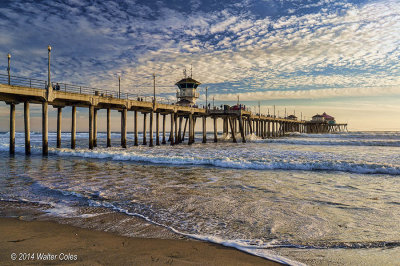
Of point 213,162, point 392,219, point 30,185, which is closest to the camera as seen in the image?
point 392,219

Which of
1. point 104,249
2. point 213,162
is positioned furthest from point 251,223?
point 213,162

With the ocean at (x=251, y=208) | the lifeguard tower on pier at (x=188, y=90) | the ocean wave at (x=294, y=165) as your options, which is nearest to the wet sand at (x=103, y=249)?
the ocean at (x=251, y=208)

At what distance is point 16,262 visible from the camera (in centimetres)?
330

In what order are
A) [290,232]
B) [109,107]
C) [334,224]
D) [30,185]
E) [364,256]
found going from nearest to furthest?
1. [364,256]
2. [290,232]
3. [334,224]
4. [30,185]
5. [109,107]

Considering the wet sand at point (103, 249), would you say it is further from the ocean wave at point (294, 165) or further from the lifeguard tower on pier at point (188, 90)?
the lifeguard tower on pier at point (188, 90)

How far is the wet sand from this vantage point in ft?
11.2

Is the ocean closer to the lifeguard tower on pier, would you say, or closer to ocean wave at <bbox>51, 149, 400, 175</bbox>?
ocean wave at <bbox>51, 149, 400, 175</bbox>

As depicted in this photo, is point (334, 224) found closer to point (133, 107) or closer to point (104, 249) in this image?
point (104, 249)

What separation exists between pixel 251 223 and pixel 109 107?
26.5 m

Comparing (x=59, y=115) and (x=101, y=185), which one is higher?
(x=59, y=115)

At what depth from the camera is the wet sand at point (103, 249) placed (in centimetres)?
343

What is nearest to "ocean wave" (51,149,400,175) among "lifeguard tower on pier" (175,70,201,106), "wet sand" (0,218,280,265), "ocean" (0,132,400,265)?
"ocean" (0,132,400,265)

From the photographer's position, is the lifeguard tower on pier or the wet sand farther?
the lifeguard tower on pier

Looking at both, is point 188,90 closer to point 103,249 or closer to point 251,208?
point 251,208
